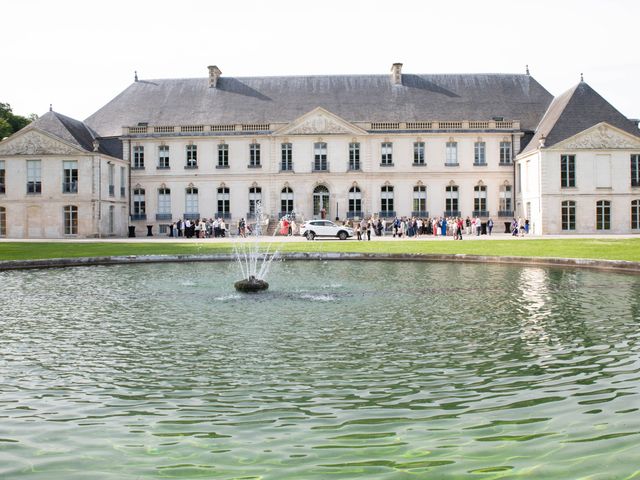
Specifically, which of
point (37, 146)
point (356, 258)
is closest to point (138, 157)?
point (37, 146)

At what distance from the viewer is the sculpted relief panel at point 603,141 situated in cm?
4291

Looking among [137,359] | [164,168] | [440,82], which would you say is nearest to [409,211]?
[440,82]

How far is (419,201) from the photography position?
48.3 m

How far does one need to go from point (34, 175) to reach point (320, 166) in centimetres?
1896

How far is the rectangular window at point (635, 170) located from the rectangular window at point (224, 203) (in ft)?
87.8

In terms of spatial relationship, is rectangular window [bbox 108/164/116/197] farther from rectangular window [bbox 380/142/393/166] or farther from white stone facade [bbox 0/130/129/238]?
rectangular window [bbox 380/142/393/166]

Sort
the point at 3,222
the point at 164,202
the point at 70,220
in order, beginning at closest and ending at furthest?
1. the point at 70,220
2. the point at 3,222
3. the point at 164,202

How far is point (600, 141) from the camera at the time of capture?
141 feet

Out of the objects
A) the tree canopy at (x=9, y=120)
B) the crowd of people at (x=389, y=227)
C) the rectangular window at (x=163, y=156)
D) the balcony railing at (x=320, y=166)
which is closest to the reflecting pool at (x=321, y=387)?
the crowd of people at (x=389, y=227)

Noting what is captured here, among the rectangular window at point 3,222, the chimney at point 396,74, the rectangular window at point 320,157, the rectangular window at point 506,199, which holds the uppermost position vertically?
the chimney at point 396,74

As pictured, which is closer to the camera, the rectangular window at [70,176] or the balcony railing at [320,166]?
the rectangular window at [70,176]

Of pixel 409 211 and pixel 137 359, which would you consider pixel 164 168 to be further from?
pixel 137 359

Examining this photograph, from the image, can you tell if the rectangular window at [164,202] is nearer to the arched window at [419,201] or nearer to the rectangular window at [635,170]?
the arched window at [419,201]

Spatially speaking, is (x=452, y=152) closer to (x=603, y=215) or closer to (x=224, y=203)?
(x=603, y=215)
